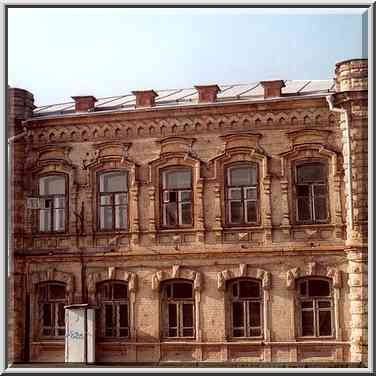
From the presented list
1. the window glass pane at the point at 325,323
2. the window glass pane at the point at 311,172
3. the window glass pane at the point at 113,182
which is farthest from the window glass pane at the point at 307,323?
the window glass pane at the point at 113,182

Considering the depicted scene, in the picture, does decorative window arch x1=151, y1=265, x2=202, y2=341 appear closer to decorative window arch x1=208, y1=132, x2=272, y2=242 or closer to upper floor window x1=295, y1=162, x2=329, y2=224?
decorative window arch x1=208, y1=132, x2=272, y2=242

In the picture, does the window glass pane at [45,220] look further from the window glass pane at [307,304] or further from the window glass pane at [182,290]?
the window glass pane at [307,304]

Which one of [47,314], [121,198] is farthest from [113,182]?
[47,314]

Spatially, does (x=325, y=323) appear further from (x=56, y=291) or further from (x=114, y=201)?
(x=56, y=291)

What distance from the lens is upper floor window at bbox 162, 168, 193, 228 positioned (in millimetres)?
9297

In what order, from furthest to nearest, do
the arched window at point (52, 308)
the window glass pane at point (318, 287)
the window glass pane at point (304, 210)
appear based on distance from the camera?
the arched window at point (52, 308)
the window glass pane at point (304, 210)
the window glass pane at point (318, 287)

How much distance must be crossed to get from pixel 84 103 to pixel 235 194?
250 centimetres

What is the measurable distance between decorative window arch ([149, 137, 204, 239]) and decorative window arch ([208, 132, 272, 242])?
0.75 ft

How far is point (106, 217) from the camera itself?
31.1 ft

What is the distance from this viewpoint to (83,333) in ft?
29.5

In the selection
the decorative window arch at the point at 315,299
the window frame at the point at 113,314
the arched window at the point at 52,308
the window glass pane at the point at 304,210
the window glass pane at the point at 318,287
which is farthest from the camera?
the arched window at the point at 52,308

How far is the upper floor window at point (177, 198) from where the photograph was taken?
30.5 feet

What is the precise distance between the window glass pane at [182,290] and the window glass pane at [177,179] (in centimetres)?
138

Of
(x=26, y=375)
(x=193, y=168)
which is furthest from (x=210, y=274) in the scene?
(x=26, y=375)
